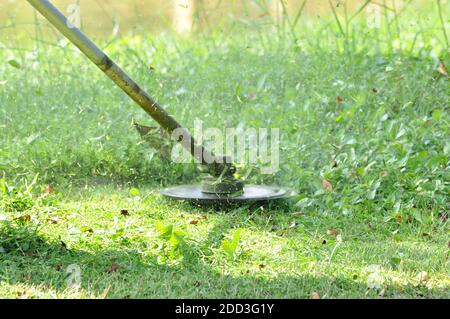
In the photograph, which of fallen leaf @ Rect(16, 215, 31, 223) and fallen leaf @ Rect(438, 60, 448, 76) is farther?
fallen leaf @ Rect(438, 60, 448, 76)

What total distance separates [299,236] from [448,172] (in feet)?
3.32

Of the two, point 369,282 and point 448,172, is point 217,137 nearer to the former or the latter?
point 448,172

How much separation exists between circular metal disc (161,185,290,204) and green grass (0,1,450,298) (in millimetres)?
69

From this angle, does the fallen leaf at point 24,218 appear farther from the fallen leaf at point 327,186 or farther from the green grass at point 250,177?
the fallen leaf at point 327,186

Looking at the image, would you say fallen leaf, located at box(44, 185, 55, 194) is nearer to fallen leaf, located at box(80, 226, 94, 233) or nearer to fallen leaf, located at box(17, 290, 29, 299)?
fallen leaf, located at box(80, 226, 94, 233)

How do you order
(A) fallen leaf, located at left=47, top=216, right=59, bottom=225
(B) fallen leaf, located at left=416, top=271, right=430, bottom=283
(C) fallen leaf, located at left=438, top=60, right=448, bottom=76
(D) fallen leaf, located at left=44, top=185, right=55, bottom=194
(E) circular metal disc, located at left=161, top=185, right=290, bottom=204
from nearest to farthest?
(B) fallen leaf, located at left=416, top=271, right=430, bottom=283
(A) fallen leaf, located at left=47, top=216, right=59, bottom=225
(E) circular metal disc, located at left=161, top=185, right=290, bottom=204
(D) fallen leaf, located at left=44, top=185, right=55, bottom=194
(C) fallen leaf, located at left=438, top=60, right=448, bottom=76

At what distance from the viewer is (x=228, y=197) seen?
14.5 feet

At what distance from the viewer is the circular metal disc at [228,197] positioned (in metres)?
4.39

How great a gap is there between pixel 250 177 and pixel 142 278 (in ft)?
5.82

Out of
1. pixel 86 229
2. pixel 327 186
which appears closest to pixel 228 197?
pixel 327 186

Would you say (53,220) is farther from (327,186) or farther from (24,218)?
(327,186)

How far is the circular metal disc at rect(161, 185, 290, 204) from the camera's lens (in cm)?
439

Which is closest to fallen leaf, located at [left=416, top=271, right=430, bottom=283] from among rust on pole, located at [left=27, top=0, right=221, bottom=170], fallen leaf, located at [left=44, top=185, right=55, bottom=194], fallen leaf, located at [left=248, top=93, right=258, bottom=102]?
rust on pole, located at [left=27, top=0, right=221, bottom=170]

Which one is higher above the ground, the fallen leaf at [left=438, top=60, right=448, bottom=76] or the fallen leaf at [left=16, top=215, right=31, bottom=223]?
the fallen leaf at [left=438, top=60, right=448, bottom=76]
